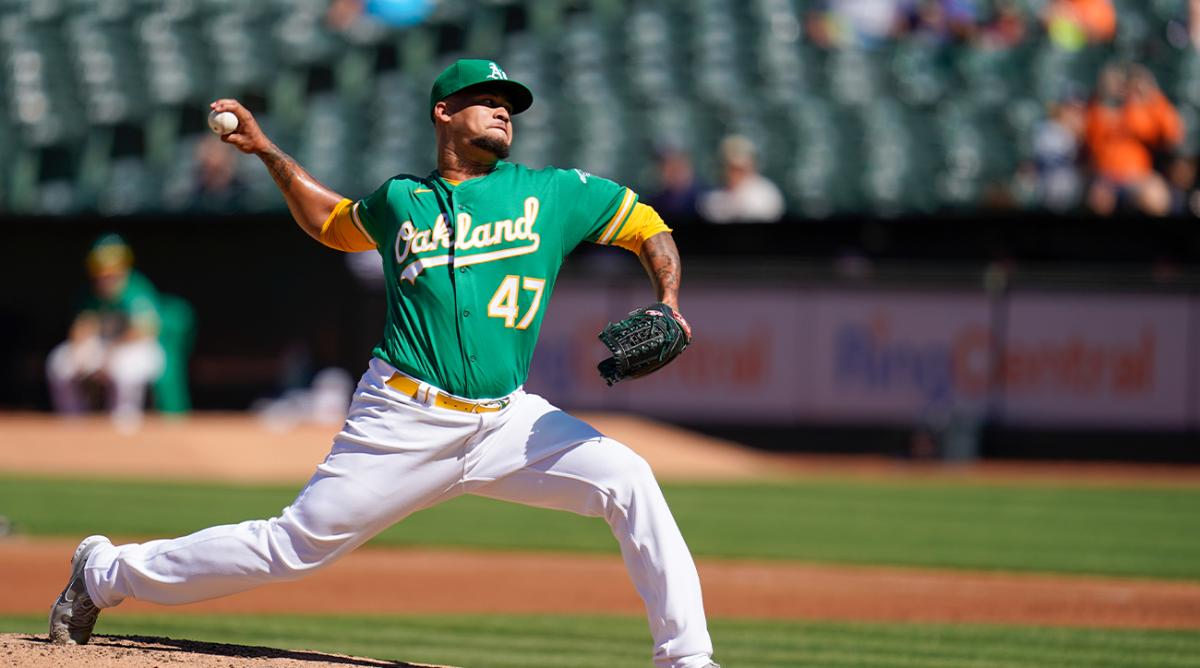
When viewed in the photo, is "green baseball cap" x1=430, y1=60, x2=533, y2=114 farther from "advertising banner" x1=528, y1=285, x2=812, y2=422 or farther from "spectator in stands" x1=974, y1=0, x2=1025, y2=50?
"spectator in stands" x1=974, y1=0, x2=1025, y2=50

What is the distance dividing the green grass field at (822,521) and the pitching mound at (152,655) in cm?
487

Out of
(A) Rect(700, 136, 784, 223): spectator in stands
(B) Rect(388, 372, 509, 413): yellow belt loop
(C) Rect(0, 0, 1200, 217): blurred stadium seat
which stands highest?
(C) Rect(0, 0, 1200, 217): blurred stadium seat

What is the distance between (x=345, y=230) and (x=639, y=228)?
80 cm

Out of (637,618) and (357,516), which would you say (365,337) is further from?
(357,516)

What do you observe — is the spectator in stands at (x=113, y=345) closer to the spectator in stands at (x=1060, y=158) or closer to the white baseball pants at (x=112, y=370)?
the white baseball pants at (x=112, y=370)

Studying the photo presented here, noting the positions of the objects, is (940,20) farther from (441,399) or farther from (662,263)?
(441,399)

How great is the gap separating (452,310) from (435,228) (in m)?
0.22

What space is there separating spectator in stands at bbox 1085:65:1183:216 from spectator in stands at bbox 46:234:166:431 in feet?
28.4

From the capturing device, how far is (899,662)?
6.00 metres

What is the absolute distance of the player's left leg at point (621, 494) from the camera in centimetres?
423

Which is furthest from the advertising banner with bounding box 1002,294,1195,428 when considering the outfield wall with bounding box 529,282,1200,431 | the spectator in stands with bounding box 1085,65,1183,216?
the spectator in stands with bounding box 1085,65,1183,216

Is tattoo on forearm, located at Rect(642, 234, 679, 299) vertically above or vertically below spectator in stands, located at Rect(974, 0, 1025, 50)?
below

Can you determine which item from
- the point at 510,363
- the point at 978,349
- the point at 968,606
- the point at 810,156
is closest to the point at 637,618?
the point at 968,606

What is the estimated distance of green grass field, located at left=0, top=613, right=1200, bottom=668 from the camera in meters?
6.04
